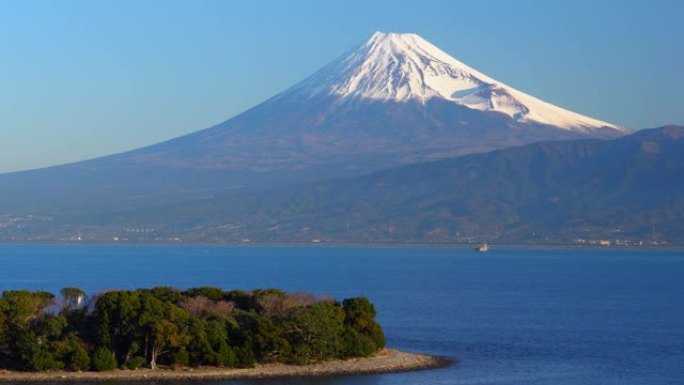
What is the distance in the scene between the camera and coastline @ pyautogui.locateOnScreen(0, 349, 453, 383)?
144 ft

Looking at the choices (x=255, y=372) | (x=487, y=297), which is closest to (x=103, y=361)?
(x=255, y=372)

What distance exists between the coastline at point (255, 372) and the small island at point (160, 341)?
0.09ft

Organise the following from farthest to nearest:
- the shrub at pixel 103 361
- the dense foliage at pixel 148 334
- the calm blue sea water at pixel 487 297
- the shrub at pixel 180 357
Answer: the calm blue sea water at pixel 487 297
the shrub at pixel 180 357
the dense foliage at pixel 148 334
the shrub at pixel 103 361

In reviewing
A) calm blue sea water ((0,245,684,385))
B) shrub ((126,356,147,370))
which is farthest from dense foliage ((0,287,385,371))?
calm blue sea water ((0,245,684,385))

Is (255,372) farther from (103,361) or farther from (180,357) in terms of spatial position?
(103,361)

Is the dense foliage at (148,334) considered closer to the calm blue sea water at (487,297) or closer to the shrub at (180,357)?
the shrub at (180,357)

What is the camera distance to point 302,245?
7672 inches

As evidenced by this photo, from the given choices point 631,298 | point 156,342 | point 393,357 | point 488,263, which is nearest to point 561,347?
point 393,357

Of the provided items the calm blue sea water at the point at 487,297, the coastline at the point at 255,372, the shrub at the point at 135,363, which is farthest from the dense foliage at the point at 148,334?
the calm blue sea water at the point at 487,297

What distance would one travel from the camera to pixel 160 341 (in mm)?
44781

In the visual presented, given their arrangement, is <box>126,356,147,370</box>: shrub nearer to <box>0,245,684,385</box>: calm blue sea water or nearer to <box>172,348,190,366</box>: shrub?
<box>172,348,190,366</box>: shrub

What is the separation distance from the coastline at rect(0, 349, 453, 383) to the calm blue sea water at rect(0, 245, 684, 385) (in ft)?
3.23

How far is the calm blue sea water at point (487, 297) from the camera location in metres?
48.0

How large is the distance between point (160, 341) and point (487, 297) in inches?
1536
